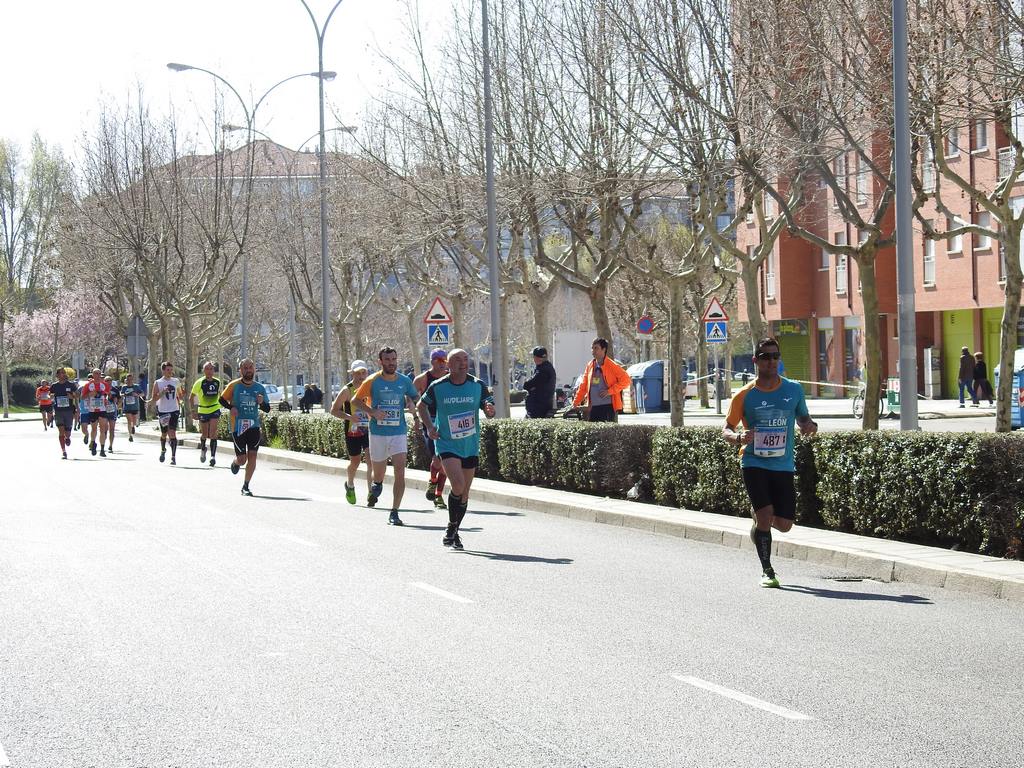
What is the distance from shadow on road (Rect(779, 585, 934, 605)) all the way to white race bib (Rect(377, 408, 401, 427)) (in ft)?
20.5

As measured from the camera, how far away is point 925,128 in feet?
59.7

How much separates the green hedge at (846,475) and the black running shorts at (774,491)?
1573 mm

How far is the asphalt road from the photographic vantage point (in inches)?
226

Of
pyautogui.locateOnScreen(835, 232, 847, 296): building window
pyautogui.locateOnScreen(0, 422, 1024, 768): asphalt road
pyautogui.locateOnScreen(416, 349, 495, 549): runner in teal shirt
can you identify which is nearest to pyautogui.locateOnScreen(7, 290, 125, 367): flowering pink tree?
pyautogui.locateOnScreen(835, 232, 847, 296): building window

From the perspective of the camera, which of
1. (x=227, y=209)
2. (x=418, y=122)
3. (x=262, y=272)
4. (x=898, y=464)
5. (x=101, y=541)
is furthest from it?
(x=262, y=272)

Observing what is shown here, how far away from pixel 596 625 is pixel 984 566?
10.9ft

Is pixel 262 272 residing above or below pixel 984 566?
above

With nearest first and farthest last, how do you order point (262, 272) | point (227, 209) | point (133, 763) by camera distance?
point (133, 763)
point (227, 209)
point (262, 272)

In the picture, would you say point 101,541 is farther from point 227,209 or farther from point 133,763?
point 227,209

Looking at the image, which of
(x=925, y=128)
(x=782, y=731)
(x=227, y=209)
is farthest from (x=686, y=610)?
(x=227, y=209)

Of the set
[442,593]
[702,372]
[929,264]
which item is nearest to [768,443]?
[442,593]

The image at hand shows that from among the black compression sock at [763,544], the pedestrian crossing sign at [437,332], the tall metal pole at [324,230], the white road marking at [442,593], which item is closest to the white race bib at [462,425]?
the white road marking at [442,593]

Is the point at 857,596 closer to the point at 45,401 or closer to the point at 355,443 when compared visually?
the point at 355,443

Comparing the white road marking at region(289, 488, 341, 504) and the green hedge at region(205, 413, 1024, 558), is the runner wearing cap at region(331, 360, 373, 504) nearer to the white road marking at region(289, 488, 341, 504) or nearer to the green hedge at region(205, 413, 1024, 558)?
the white road marking at region(289, 488, 341, 504)
